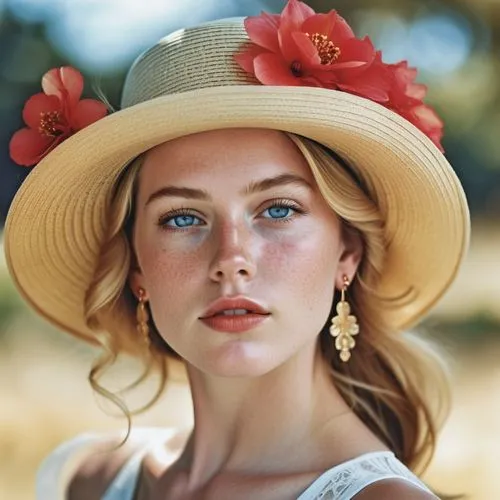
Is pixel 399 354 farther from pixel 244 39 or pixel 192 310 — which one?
pixel 244 39

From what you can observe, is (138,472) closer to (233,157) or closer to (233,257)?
(233,257)

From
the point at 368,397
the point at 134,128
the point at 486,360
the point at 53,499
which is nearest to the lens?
the point at 134,128

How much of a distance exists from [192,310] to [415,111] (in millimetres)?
633

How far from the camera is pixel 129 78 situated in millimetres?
2344

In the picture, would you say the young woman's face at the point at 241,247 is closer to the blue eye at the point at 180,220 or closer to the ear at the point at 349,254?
the blue eye at the point at 180,220

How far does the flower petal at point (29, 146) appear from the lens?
2.32m

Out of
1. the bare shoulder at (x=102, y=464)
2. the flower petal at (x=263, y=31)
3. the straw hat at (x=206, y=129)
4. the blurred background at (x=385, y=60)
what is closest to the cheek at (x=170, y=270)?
the straw hat at (x=206, y=129)

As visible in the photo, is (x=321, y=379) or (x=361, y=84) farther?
(x=321, y=379)

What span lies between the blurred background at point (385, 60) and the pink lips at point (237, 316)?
3407 mm

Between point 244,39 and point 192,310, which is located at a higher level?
point 244,39

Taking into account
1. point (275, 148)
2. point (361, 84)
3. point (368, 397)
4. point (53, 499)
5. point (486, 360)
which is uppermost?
point (361, 84)

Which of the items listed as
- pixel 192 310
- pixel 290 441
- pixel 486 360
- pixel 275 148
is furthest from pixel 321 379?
pixel 486 360

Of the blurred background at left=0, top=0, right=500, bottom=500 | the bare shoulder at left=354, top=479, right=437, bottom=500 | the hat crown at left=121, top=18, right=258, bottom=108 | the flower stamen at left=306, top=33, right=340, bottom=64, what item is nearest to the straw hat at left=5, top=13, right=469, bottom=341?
the hat crown at left=121, top=18, right=258, bottom=108

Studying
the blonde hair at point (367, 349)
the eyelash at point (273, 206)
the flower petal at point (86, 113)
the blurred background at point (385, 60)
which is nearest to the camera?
the eyelash at point (273, 206)
